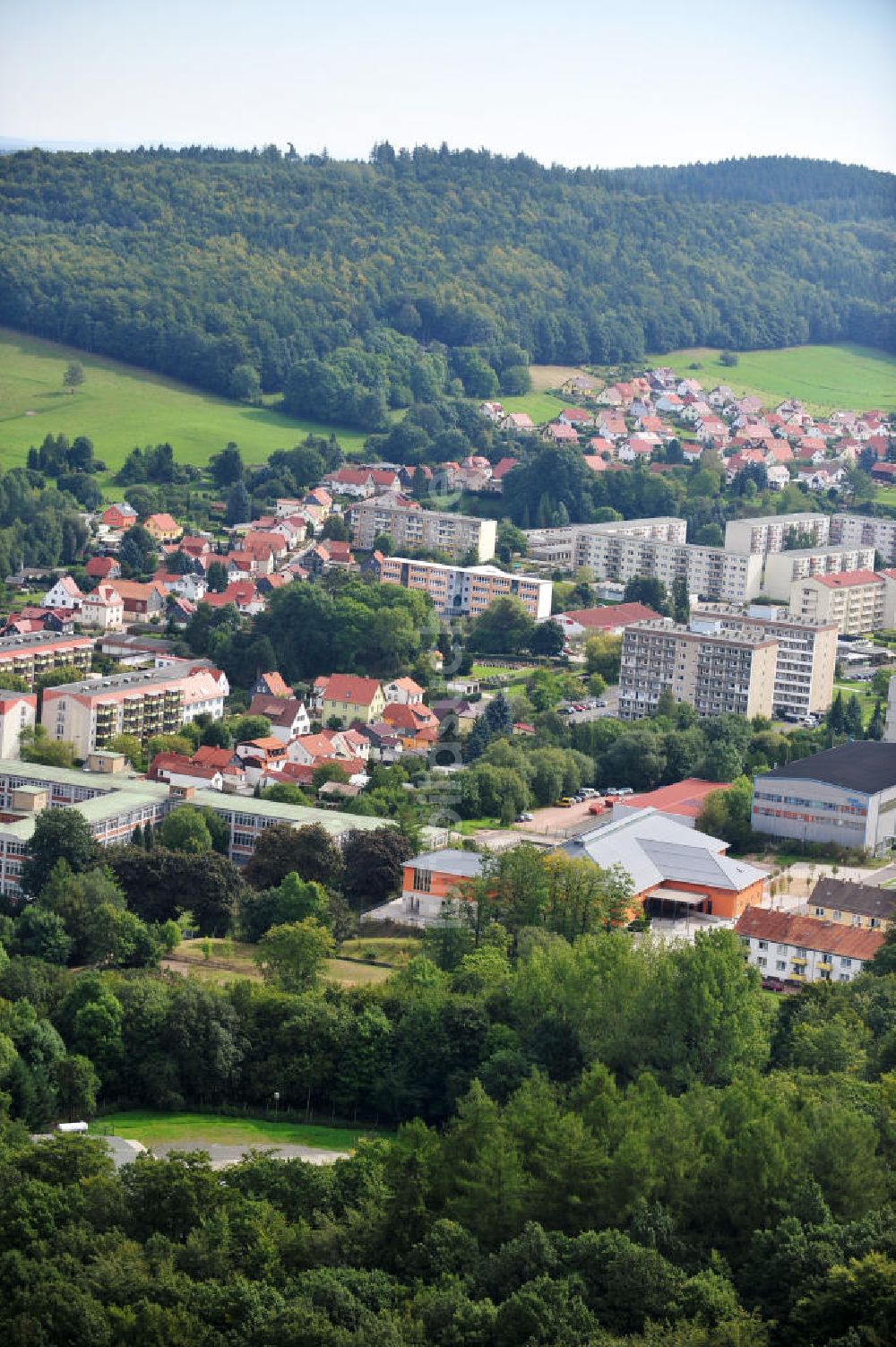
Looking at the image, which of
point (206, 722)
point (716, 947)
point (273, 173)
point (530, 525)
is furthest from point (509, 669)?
point (273, 173)

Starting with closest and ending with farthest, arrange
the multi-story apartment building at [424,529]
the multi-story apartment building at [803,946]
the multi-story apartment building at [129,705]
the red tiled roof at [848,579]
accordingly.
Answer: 1. the multi-story apartment building at [803,946]
2. the multi-story apartment building at [129,705]
3. the red tiled roof at [848,579]
4. the multi-story apartment building at [424,529]

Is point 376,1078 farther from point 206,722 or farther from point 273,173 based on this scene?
point 273,173

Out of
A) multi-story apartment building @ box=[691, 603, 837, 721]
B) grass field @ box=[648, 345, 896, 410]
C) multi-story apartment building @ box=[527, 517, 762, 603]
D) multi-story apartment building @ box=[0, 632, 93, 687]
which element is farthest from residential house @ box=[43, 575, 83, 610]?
grass field @ box=[648, 345, 896, 410]

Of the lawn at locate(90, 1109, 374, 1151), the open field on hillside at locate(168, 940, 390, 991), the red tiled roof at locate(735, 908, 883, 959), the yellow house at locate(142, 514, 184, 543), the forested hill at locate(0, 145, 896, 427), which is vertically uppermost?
the forested hill at locate(0, 145, 896, 427)

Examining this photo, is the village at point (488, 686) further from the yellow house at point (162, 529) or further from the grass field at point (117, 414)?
the grass field at point (117, 414)

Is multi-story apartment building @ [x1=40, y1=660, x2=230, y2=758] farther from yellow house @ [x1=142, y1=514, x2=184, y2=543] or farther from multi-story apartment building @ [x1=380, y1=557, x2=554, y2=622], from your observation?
yellow house @ [x1=142, y1=514, x2=184, y2=543]

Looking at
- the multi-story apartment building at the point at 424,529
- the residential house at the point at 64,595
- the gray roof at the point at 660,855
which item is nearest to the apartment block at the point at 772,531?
the multi-story apartment building at the point at 424,529

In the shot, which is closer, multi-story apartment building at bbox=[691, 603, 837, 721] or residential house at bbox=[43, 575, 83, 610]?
multi-story apartment building at bbox=[691, 603, 837, 721]
